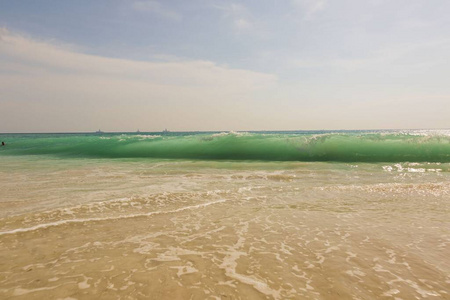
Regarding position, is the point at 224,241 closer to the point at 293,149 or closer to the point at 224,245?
the point at 224,245

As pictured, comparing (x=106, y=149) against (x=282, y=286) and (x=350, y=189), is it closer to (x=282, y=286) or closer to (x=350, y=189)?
(x=350, y=189)

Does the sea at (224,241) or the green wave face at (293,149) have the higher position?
the green wave face at (293,149)

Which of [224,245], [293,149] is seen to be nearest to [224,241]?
[224,245]

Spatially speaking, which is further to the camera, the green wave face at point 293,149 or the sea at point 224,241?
the green wave face at point 293,149

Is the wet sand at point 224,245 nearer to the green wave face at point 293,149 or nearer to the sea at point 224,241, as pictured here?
the sea at point 224,241

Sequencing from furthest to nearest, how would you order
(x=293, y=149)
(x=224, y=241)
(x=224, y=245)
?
1. (x=293, y=149)
2. (x=224, y=241)
3. (x=224, y=245)

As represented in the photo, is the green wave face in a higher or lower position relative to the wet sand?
higher

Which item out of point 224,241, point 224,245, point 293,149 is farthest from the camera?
point 293,149

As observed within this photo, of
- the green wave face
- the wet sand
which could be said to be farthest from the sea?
the green wave face

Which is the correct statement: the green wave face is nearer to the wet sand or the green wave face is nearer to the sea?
the sea

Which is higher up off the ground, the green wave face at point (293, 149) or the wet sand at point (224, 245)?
the green wave face at point (293, 149)

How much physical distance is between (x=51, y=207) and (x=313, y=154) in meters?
18.3

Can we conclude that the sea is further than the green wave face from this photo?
No

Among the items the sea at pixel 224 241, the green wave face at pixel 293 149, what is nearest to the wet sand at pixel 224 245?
the sea at pixel 224 241
